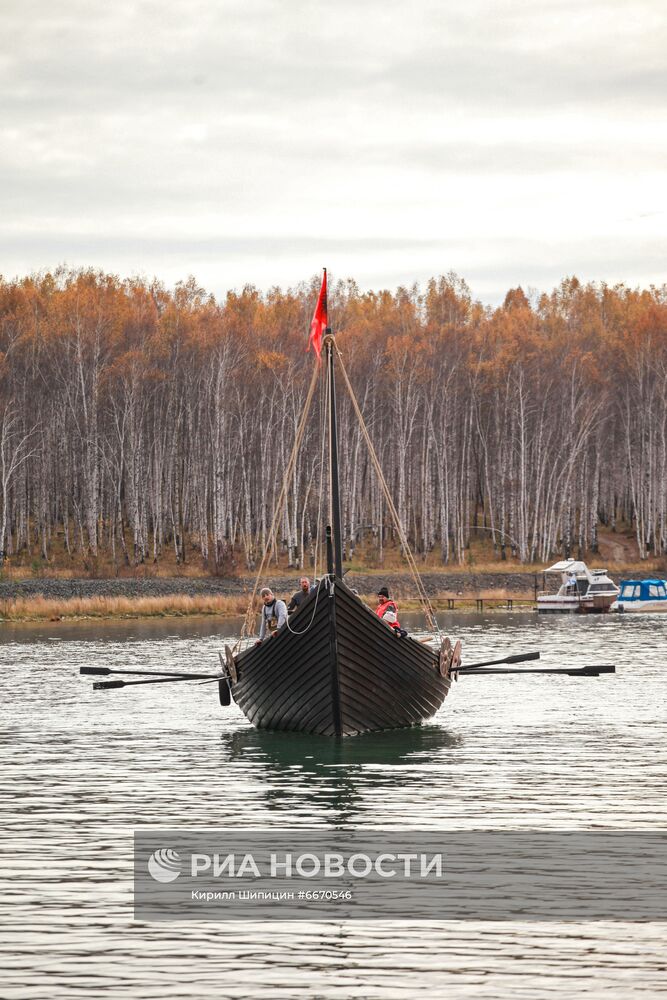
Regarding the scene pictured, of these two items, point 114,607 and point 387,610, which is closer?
point 387,610

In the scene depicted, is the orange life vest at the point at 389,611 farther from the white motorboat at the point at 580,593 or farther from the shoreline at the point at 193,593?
the white motorboat at the point at 580,593

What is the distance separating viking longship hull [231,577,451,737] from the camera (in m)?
20.4

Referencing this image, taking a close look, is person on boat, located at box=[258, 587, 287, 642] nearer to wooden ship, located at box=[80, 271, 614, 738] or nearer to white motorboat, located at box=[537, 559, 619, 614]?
wooden ship, located at box=[80, 271, 614, 738]

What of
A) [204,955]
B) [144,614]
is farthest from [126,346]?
[204,955]

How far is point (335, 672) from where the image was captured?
20.5m

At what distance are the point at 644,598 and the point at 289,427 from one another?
770 inches

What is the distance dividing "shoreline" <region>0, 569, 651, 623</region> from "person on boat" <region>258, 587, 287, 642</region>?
1250 inches

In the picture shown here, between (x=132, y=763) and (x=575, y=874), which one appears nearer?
(x=575, y=874)

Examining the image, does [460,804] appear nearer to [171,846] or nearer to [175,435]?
[171,846]

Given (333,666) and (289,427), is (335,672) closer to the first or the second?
(333,666)

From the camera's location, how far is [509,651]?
37406 mm

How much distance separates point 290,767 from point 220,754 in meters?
1.74

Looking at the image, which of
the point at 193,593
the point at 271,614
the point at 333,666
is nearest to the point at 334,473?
the point at 333,666

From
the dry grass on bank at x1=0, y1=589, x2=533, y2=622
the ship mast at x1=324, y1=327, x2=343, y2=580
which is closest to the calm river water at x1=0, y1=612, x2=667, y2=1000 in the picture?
the ship mast at x1=324, y1=327, x2=343, y2=580
